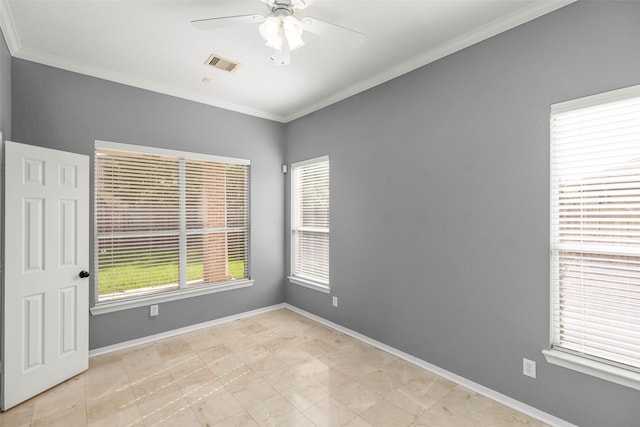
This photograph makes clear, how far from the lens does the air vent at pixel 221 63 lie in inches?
113

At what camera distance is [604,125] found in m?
1.89

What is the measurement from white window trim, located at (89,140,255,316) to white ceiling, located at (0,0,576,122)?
70 cm

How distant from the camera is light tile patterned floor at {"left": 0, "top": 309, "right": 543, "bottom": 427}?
6.98ft

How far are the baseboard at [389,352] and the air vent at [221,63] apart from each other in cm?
303

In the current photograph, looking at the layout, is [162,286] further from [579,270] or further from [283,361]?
[579,270]

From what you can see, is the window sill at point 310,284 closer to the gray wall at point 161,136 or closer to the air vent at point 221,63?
the gray wall at point 161,136

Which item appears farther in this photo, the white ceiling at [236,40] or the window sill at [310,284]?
the window sill at [310,284]

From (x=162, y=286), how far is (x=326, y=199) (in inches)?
89.6

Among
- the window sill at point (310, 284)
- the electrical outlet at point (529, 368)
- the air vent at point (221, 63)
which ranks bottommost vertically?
the electrical outlet at point (529, 368)

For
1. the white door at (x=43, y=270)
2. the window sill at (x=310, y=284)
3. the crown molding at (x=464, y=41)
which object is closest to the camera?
the crown molding at (x=464, y=41)

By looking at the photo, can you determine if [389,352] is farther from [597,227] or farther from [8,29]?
[8,29]

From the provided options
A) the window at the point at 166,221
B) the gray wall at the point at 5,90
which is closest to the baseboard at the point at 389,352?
the window at the point at 166,221

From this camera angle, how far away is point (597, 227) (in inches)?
75.9

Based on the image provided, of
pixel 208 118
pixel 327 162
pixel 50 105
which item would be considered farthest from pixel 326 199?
pixel 50 105
